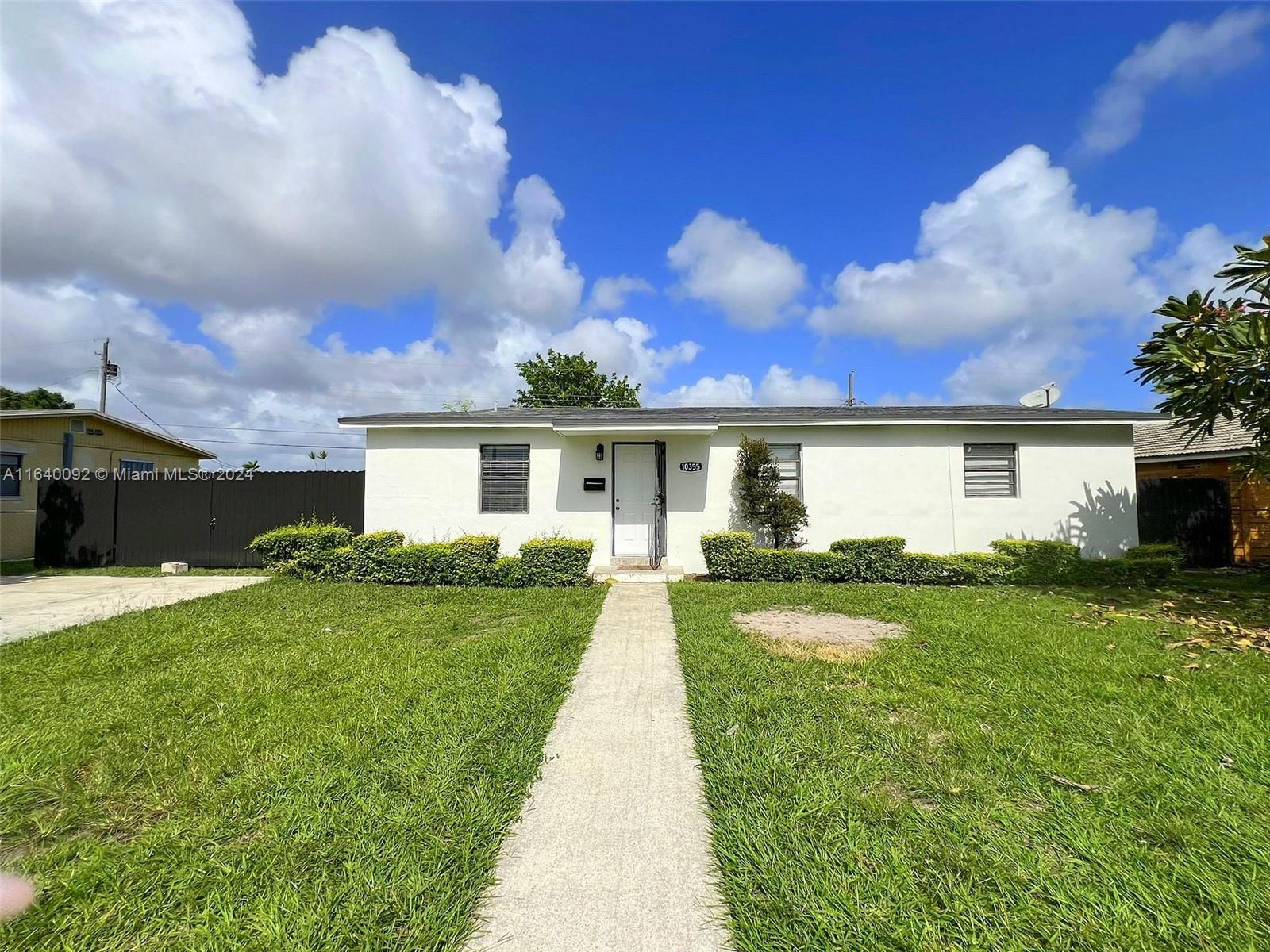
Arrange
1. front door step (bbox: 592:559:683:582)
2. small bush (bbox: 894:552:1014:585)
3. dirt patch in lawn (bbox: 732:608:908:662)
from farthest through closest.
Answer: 1. front door step (bbox: 592:559:683:582)
2. small bush (bbox: 894:552:1014:585)
3. dirt patch in lawn (bbox: 732:608:908:662)

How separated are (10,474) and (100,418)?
243 cm

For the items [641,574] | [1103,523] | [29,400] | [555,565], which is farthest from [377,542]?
[29,400]

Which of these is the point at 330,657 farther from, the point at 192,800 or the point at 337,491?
the point at 337,491

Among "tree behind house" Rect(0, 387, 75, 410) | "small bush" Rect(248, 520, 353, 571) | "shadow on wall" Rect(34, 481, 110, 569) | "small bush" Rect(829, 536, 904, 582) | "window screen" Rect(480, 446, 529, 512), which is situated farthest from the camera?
"tree behind house" Rect(0, 387, 75, 410)

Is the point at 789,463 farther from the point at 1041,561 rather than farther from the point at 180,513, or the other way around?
the point at 180,513

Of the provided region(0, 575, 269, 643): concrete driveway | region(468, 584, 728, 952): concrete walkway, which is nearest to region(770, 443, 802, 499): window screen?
region(468, 584, 728, 952): concrete walkway

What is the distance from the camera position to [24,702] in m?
3.67

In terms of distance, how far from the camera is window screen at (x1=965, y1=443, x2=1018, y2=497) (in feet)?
31.8

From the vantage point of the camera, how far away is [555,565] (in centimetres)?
839

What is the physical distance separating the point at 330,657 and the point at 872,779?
14.3 feet

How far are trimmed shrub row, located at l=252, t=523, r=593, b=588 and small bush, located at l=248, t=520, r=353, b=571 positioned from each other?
0.01 metres

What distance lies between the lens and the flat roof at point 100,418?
12.2 metres

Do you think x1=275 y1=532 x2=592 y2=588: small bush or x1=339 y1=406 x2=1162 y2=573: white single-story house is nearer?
x1=275 y1=532 x2=592 y2=588: small bush

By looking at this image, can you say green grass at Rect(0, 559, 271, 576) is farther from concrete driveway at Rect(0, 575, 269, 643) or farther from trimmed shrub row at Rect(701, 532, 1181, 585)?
trimmed shrub row at Rect(701, 532, 1181, 585)
